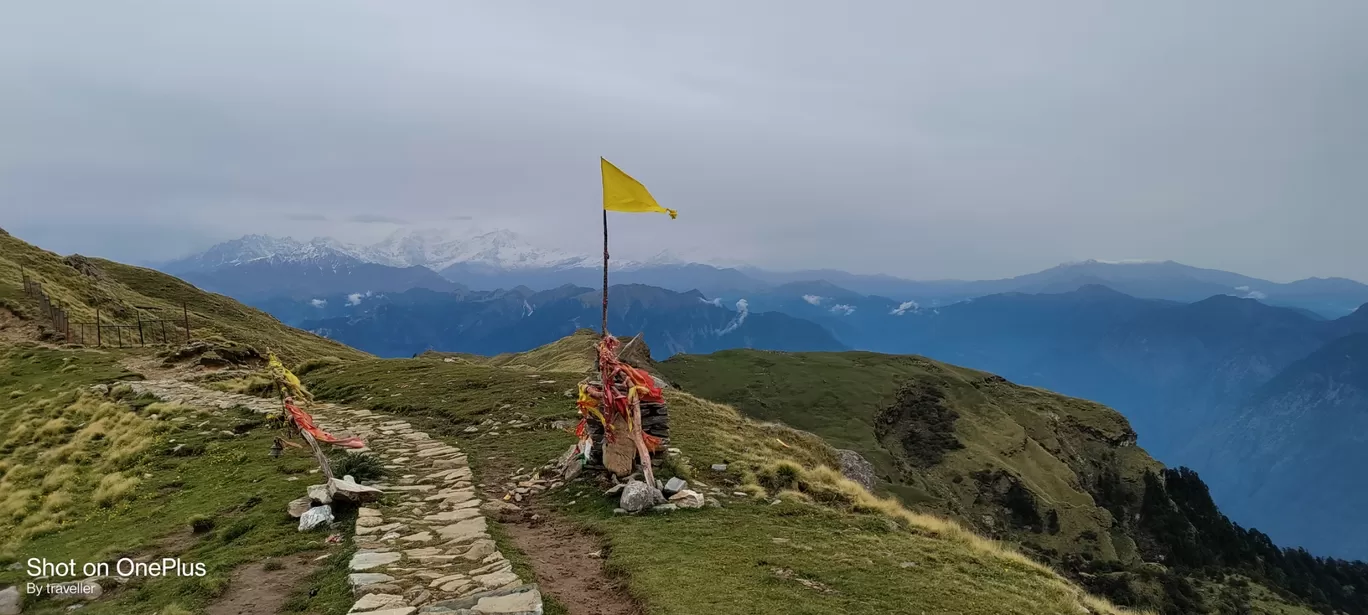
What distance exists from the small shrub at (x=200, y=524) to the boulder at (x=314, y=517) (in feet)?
8.39

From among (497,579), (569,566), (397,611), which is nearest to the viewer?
(397,611)

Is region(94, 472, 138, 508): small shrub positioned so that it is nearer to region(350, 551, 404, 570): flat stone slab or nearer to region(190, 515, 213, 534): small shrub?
region(190, 515, 213, 534): small shrub

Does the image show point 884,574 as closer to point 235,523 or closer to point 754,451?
point 754,451

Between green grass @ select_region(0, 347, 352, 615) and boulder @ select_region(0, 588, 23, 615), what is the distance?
234mm

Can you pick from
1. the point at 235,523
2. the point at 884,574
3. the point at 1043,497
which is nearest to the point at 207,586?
the point at 235,523

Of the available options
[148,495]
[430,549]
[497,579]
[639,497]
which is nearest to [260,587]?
[430,549]

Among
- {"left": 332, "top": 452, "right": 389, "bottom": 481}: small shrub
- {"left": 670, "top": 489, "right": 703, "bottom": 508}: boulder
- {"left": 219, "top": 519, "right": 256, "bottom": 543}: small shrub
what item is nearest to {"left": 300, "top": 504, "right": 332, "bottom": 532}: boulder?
{"left": 219, "top": 519, "right": 256, "bottom": 543}: small shrub

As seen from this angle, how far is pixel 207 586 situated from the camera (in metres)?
9.55

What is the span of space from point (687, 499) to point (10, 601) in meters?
11.5

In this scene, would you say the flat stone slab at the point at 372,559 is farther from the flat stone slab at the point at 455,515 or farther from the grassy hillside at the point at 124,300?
the grassy hillside at the point at 124,300

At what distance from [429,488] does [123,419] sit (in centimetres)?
1707

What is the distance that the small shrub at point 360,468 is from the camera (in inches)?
562

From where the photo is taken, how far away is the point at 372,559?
9805 mm

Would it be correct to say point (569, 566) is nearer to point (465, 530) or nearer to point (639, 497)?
point (465, 530)
